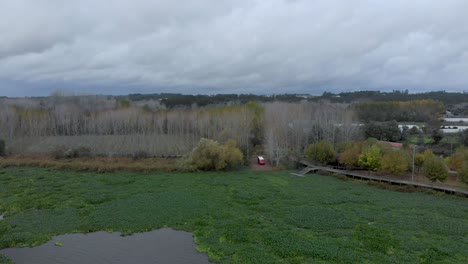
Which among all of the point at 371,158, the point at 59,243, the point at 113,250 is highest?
the point at 371,158

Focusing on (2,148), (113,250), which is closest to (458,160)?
(113,250)

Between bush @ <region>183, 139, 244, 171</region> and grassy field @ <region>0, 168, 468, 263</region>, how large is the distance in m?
5.69

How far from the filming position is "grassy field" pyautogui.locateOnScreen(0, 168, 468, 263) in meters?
19.7

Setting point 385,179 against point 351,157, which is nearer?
point 385,179

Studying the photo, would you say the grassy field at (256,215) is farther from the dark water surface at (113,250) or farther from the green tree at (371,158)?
the green tree at (371,158)

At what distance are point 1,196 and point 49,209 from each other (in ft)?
25.4

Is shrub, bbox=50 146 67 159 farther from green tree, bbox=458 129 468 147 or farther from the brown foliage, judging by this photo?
green tree, bbox=458 129 468 147

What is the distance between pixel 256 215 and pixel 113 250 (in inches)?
425

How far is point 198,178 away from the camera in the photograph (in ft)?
134

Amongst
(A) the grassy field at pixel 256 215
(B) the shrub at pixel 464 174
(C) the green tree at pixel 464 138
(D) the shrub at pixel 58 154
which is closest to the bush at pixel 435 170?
(B) the shrub at pixel 464 174

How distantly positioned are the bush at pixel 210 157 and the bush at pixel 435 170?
23.1 meters

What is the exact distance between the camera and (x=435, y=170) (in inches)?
1403

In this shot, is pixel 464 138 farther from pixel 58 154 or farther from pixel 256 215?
pixel 58 154

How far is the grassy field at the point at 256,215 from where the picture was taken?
19.7 m
